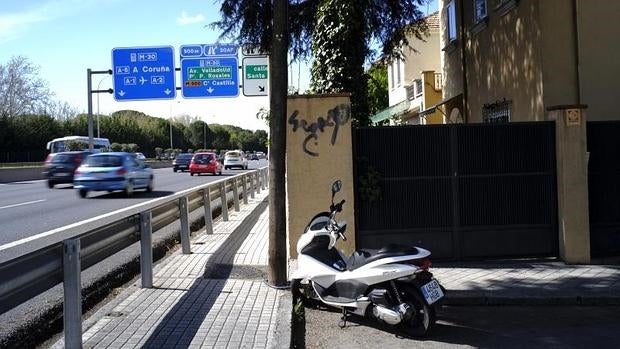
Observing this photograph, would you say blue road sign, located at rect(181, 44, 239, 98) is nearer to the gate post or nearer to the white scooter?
the gate post

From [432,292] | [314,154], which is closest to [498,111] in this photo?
[314,154]

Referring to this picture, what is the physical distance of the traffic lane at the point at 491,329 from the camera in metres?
5.55

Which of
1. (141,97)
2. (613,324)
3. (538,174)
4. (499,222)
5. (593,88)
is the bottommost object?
(613,324)

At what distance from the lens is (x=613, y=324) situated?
611 centimetres

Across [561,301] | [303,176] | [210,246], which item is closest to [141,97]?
[210,246]

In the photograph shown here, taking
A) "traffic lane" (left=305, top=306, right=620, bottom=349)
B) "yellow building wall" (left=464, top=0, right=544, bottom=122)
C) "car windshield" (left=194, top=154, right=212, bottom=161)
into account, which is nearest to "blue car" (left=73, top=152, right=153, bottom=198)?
"yellow building wall" (left=464, top=0, right=544, bottom=122)

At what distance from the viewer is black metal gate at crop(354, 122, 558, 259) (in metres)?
8.93

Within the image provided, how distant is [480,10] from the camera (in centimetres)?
1445

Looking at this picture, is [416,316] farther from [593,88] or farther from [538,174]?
[593,88]

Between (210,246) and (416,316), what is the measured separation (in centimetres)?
541

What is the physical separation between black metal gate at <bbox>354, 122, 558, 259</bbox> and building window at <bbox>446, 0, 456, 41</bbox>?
27.2 ft

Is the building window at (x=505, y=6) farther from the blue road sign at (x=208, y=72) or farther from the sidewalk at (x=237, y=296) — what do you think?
the blue road sign at (x=208, y=72)

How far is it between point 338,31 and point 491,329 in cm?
848

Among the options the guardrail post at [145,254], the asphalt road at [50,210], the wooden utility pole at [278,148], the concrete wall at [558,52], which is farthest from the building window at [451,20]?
the guardrail post at [145,254]
